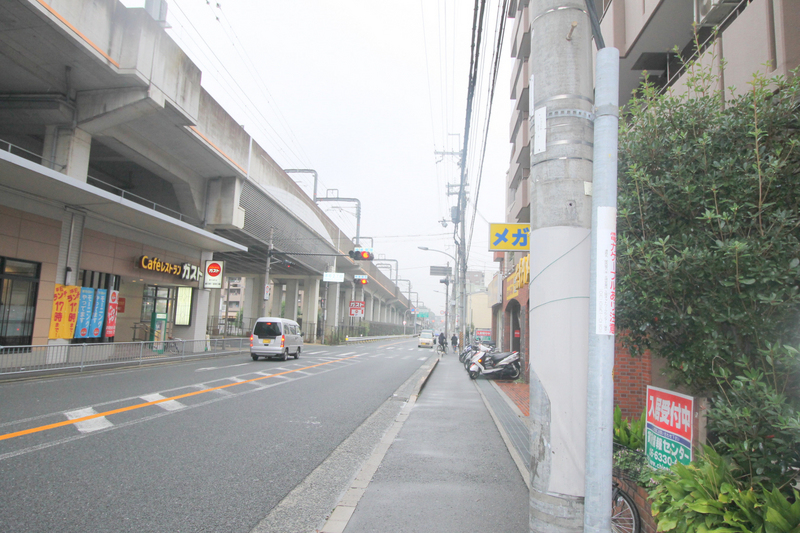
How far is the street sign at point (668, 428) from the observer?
3.47 metres

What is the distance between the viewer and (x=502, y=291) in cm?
2378

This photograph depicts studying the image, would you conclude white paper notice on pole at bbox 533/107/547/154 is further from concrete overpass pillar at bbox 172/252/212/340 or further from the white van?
concrete overpass pillar at bbox 172/252/212/340

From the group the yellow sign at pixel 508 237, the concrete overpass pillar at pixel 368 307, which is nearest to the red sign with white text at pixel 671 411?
the yellow sign at pixel 508 237

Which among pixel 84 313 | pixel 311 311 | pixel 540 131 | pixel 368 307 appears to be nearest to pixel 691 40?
pixel 540 131

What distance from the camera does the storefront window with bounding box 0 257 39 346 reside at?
48.5 feet

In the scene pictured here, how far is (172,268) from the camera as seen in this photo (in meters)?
23.0

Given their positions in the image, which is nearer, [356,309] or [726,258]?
[726,258]

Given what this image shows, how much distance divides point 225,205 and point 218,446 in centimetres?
1910

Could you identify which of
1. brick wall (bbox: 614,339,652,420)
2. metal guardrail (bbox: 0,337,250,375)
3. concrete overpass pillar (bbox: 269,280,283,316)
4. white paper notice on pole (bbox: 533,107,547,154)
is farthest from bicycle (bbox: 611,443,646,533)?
concrete overpass pillar (bbox: 269,280,283,316)

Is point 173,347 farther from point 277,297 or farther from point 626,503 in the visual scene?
point 277,297

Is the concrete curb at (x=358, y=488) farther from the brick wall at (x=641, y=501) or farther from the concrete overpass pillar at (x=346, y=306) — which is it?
the concrete overpass pillar at (x=346, y=306)

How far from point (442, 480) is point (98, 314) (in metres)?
17.4

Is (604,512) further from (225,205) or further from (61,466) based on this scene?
(225,205)

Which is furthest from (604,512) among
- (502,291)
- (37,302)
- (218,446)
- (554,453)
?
(502,291)
